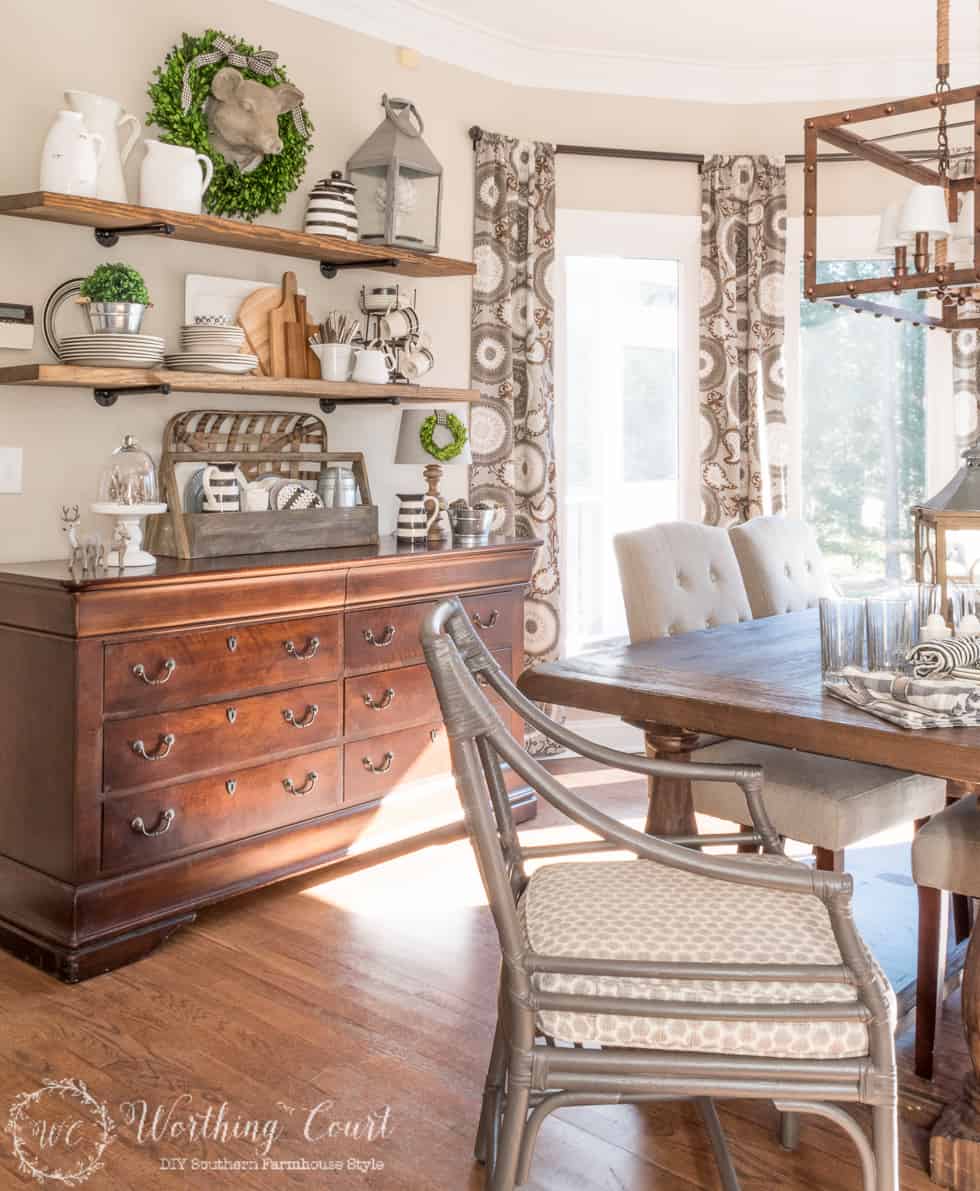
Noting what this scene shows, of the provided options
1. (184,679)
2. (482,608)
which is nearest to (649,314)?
(482,608)

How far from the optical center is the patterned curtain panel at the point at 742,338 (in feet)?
15.1

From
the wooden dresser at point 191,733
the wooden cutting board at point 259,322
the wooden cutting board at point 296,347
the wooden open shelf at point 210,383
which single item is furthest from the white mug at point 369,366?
the wooden dresser at point 191,733

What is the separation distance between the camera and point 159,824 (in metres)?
2.77

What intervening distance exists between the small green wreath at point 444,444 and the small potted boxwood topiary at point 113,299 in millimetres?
1106

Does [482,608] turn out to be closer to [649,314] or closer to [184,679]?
[184,679]

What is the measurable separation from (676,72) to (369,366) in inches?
78.8

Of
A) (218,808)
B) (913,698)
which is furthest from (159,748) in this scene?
(913,698)

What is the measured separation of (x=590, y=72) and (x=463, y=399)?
1.58 m

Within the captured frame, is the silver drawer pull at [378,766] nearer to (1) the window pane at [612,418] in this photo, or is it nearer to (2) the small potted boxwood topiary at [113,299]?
(2) the small potted boxwood topiary at [113,299]

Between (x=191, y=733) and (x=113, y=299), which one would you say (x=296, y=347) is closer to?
(x=113, y=299)

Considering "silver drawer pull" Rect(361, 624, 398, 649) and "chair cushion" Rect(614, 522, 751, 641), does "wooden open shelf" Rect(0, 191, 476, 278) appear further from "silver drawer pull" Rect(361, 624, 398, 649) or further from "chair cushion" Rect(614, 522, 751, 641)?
"chair cushion" Rect(614, 522, 751, 641)

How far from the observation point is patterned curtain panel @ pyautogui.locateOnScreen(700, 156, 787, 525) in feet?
15.1

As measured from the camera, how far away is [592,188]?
4535 millimetres

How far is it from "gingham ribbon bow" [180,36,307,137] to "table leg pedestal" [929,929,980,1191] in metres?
2.92
